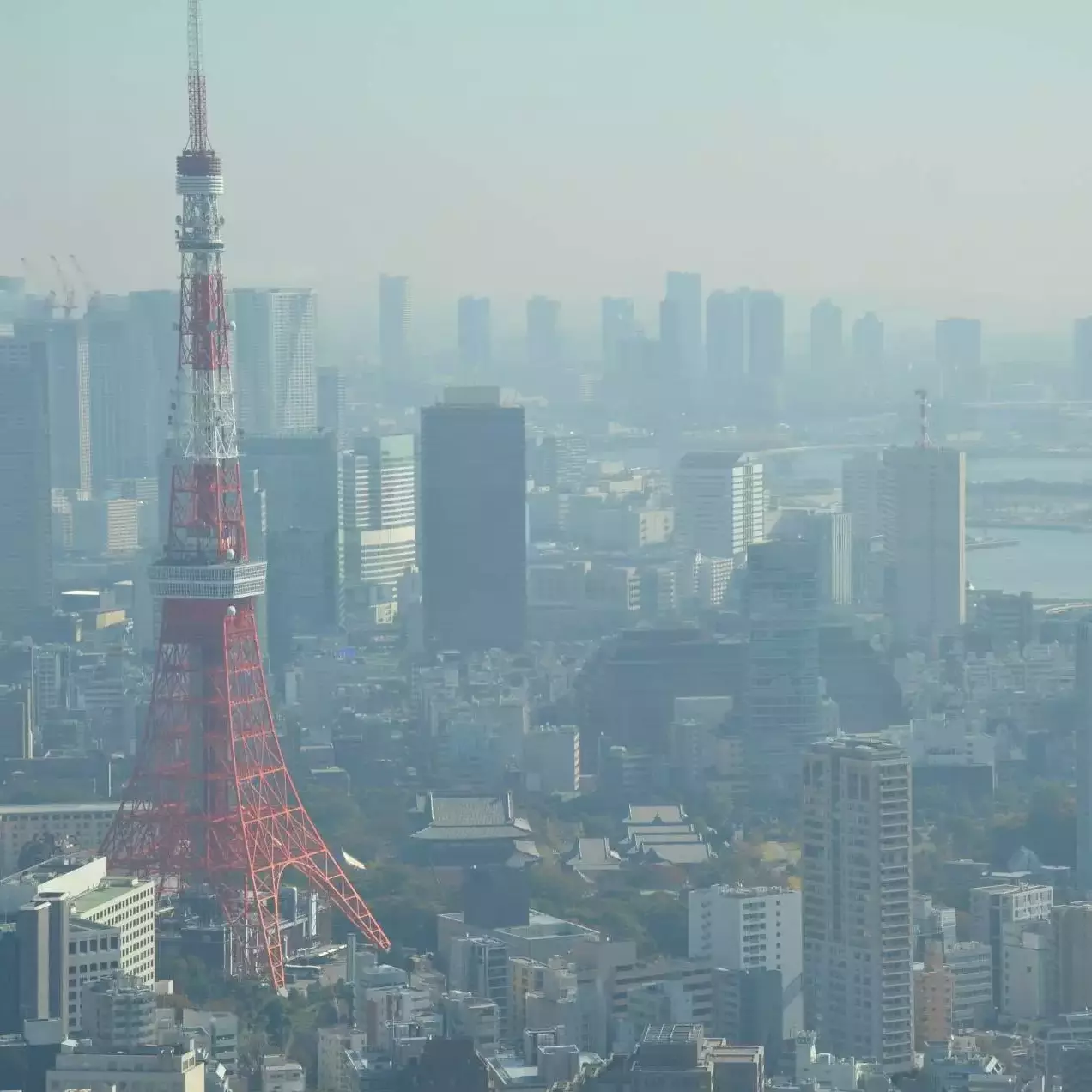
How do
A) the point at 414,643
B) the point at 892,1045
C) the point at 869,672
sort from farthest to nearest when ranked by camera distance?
the point at 414,643, the point at 869,672, the point at 892,1045

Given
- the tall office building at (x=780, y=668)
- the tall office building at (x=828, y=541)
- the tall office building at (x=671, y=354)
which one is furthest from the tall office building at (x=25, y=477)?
the tall office building at (x=780, y=668)

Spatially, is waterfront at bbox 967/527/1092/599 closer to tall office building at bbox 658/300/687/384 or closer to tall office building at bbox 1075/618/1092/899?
tall office building at bbox 658/300/687/384

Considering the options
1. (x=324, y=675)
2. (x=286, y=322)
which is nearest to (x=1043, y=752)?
(x=324, y=675)

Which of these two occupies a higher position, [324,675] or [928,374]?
[928,374]

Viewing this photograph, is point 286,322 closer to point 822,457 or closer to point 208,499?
point 822,457

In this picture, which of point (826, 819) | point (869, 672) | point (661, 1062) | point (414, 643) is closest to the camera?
point (661, 1062)

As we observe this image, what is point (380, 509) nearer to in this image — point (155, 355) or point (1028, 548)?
point (155, 355)

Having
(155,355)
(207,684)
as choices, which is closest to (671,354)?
(155,355)
